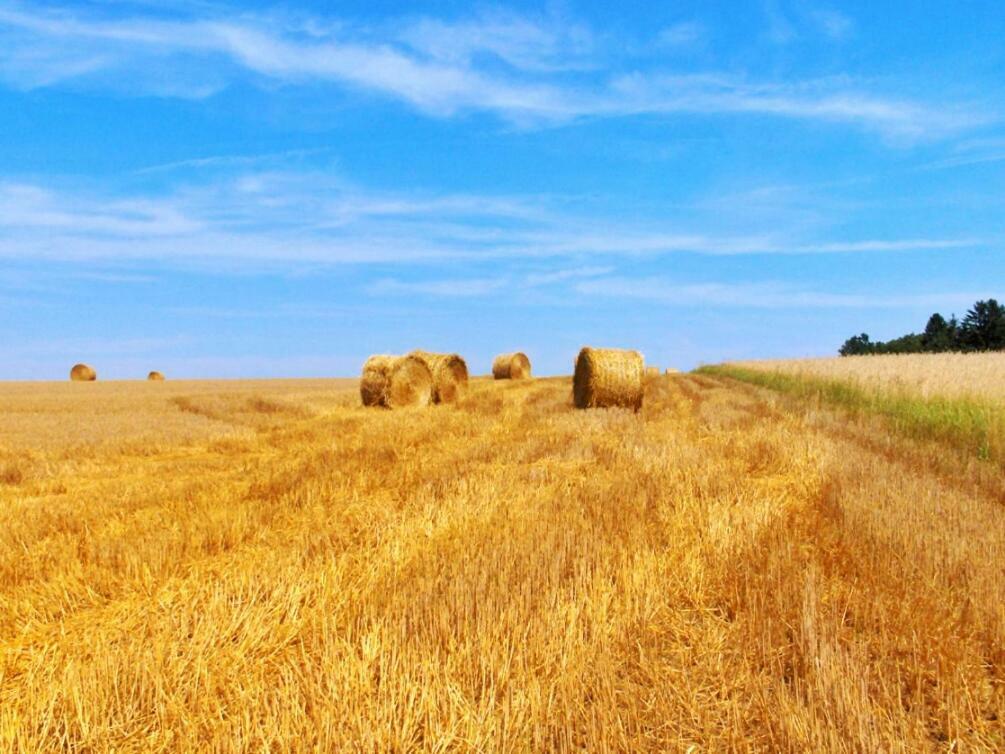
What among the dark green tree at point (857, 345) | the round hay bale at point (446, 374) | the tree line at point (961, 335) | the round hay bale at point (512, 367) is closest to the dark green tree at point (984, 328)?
the tree line at point (961, 335)

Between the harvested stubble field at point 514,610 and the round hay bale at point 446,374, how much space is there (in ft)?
34.6

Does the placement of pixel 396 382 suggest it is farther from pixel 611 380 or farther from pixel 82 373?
pixel 82 373

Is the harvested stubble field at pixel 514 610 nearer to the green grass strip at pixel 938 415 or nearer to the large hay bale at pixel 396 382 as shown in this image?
the green grass strip at pixel 938 415

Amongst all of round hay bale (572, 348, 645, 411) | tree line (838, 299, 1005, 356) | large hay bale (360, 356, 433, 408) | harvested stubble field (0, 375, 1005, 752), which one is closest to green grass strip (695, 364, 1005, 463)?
harvested stubble field (0, 375, 1005, 752)

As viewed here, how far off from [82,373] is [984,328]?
78613 millimetres

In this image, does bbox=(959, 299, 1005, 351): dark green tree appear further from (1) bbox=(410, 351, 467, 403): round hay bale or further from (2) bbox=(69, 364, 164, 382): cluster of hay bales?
(2) bbox=(69, 364, 164, 382): cluster of hay bales

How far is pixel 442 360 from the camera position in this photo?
18.2 metres

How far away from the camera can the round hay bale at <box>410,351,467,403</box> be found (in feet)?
58.5

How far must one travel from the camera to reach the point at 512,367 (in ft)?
95.3

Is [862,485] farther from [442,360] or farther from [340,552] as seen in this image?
[442,360]

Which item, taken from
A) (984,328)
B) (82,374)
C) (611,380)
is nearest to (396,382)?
(611,380)

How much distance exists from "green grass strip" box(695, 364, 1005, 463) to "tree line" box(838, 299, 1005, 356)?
49641mm

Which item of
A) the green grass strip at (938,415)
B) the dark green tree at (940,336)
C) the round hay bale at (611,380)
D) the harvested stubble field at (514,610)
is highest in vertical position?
the dark green tree at (940,336)

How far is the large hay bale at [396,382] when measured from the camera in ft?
55.8
